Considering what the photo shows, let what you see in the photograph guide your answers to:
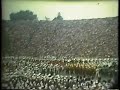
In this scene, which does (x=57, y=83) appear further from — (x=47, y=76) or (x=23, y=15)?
(x=23, y=15)

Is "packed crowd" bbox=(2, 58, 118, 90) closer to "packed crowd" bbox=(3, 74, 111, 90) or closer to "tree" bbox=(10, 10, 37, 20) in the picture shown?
"packed crowd" bbox=(3, 74, 111, 90)

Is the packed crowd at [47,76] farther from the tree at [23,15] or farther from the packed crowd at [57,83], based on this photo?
the tree at [23,15]

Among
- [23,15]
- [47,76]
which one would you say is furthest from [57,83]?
[23,15]

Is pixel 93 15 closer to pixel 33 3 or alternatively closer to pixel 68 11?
pixel 68 11

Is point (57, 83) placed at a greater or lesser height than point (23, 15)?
lesser

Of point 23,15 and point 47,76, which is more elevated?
point 23,15

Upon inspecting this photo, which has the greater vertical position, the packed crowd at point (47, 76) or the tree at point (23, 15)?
the tree at point (23, 15)

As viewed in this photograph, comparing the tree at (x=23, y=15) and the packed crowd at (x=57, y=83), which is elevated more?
the tree at (x=23, y=15)

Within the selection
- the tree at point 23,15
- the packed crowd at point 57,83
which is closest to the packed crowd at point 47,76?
the packed crowd at point 57,83

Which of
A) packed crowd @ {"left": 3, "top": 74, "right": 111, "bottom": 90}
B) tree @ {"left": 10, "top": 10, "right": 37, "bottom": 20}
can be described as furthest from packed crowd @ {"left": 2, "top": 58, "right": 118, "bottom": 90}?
tree @ {"left": 10, "top": 10, "right": 37, "bottom": 20}
